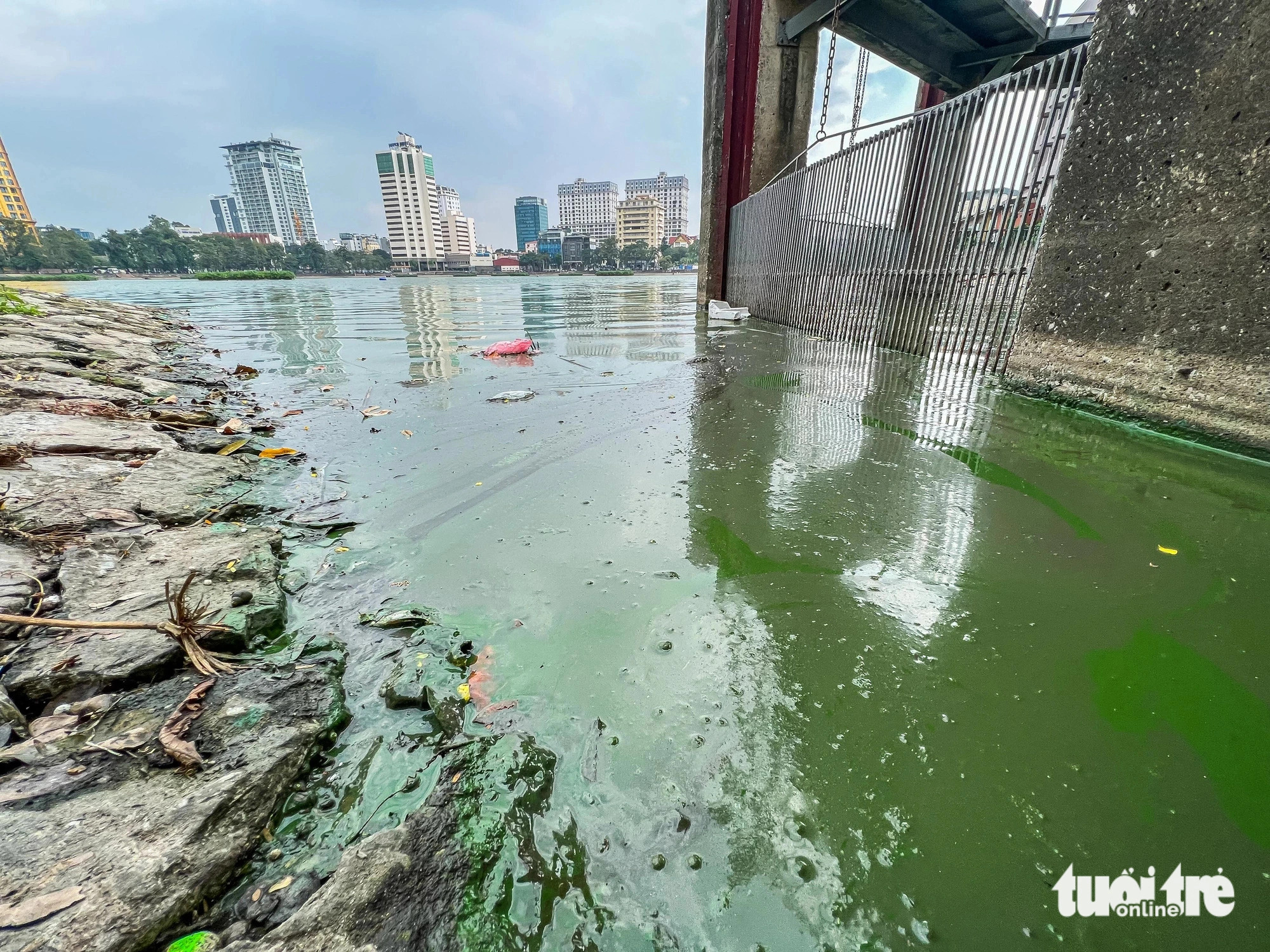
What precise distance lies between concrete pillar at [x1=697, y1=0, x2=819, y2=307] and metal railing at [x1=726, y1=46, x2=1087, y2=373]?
2832mm

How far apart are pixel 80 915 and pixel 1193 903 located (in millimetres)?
1836

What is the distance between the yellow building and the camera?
97.2 metres

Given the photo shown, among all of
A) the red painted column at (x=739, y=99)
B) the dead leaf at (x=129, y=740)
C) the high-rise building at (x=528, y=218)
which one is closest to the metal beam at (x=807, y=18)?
the red painted column at (x=739, y=99)

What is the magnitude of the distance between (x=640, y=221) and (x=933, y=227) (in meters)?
104

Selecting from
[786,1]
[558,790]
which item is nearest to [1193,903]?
[558,790]

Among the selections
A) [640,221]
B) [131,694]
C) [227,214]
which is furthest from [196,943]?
[227,214]

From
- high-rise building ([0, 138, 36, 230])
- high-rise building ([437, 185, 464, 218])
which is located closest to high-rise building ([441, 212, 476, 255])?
high-rise building ([437, 185, 464, 218])

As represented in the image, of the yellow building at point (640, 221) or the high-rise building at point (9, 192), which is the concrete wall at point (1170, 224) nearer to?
the yellow building at point (640, 221)

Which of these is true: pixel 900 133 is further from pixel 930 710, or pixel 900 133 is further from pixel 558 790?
pixel 558 790

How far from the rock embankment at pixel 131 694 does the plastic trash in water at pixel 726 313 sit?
9.03 metres

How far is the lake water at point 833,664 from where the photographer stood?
918 millimetres

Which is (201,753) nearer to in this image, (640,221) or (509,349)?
(509,349)

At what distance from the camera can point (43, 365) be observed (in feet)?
13.6

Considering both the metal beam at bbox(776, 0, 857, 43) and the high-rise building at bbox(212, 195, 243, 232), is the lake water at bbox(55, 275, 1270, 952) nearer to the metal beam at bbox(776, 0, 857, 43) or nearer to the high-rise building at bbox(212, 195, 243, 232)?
the metal beam at bbox(776, 0, 857, 43)
